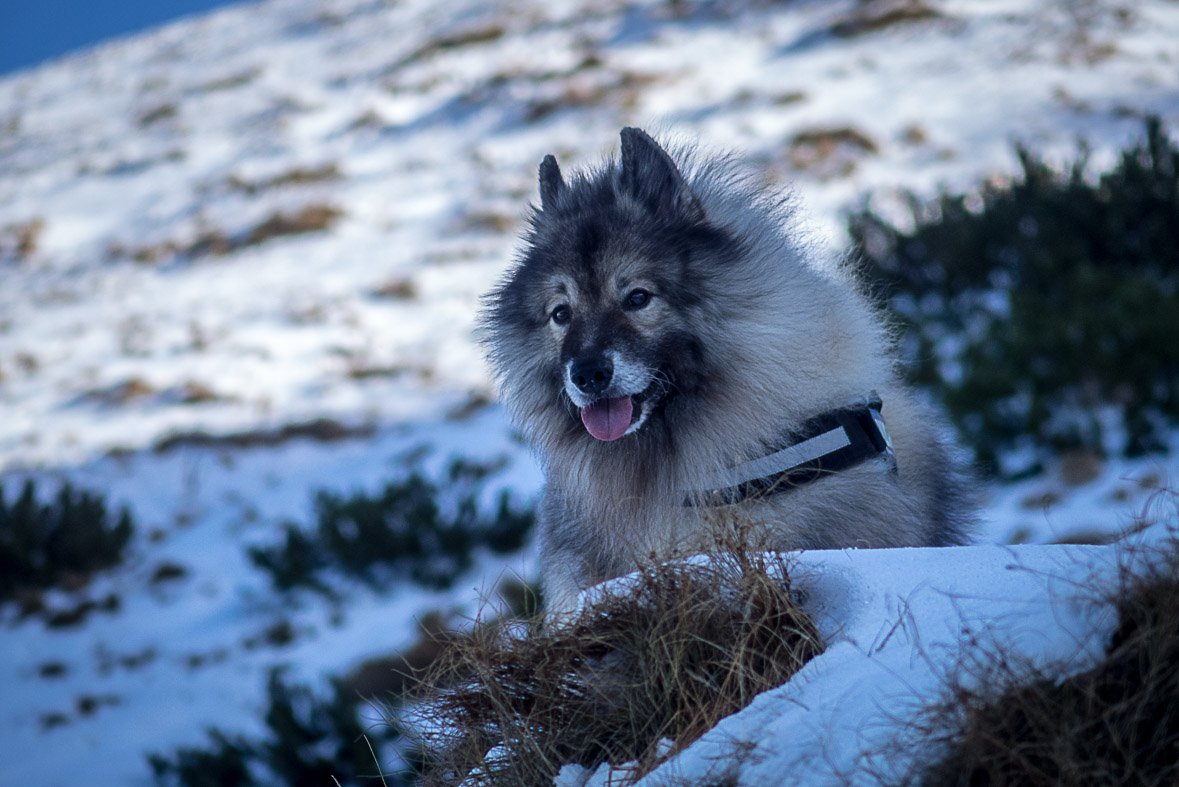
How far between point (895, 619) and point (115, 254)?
24.2m

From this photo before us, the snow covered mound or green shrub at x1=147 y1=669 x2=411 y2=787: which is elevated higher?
the snow covered mound

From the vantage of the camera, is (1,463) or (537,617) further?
(1,463)

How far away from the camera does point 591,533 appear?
2.83 m

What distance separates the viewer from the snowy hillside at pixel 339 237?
639 centimetres

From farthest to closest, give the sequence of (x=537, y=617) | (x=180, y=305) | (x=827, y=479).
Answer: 1. (x=180, y=305)
2. (x=827, y=479)
3. (x=537, y=617)

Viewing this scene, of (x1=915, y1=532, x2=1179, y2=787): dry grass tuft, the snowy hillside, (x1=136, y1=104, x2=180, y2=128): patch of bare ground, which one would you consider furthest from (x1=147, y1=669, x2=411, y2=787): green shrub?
(x1=136, y1=104, x2=180, y2=128): patch of bare ground

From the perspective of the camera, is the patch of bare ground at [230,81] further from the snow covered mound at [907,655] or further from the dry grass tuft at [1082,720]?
the dry grass tuft at [1082,720]

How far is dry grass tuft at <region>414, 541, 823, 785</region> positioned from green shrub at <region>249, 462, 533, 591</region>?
17.6 ft

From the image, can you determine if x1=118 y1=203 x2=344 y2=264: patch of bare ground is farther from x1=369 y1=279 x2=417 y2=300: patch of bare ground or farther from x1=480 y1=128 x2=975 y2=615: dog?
x1=480 y1=128 x2=975 y2=615: dog

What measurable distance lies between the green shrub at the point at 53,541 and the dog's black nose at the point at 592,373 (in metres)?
7.30

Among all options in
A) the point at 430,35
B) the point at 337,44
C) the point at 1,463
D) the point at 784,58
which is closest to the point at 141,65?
the point at 337,44

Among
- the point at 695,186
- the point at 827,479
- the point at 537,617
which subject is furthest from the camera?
the point at 695,186

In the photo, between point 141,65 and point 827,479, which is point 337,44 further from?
point 827,479

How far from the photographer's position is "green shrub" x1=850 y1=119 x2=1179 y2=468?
595 cm
